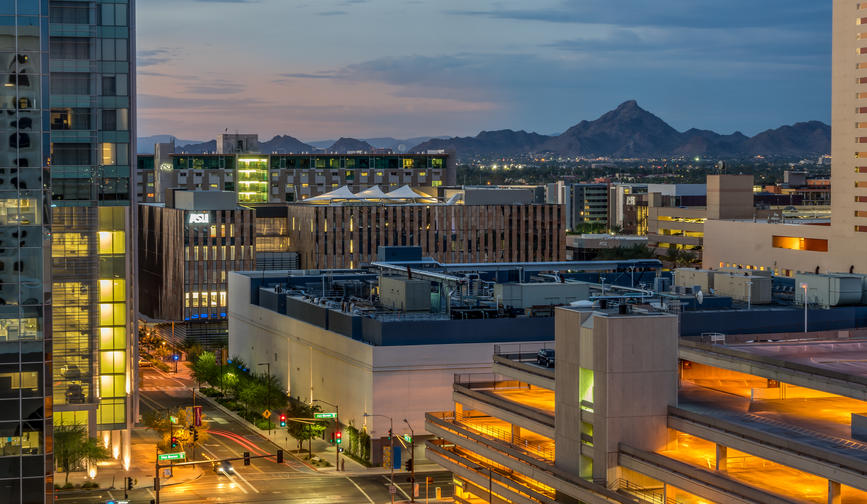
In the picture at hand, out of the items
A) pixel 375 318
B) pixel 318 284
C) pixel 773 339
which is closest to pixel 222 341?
pixel 318 284

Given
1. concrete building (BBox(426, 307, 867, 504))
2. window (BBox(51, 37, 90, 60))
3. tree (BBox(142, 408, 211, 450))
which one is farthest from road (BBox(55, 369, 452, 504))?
window (BBox(51, 37, 90, 60))

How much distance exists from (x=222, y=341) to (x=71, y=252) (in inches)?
3423

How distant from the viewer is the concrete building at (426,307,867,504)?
60.5 meters

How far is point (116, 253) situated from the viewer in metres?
114

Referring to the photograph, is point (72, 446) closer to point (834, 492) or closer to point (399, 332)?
point (399, 332)

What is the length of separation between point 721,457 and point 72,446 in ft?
199

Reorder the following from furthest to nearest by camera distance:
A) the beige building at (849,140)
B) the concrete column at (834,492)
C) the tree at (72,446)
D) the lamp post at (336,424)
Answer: the beige building at (849,140)
the lamp post at (336,424)
the tree at (72,446)
the concrete column at (834,492)

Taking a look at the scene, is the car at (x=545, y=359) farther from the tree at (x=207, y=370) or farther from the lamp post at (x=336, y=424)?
the tree at (x=207, y=370)

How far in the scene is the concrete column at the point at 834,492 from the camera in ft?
186

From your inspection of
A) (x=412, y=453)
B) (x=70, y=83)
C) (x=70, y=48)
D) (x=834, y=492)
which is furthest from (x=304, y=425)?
(x=834, y=492)

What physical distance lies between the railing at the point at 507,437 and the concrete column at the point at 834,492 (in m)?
19.9

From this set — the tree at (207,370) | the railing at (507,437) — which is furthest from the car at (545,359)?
the tree at (207,370)

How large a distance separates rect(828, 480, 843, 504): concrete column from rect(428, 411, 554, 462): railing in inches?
782

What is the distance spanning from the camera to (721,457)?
6412cm
